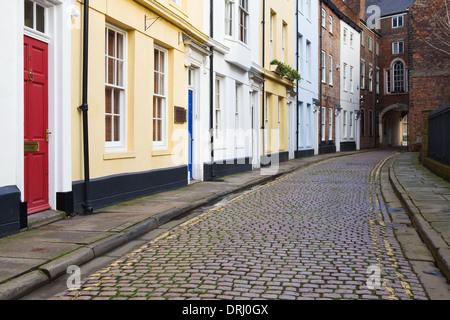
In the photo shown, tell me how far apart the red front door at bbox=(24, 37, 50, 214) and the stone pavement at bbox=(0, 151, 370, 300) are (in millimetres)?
364

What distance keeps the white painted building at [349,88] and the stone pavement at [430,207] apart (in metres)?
21.4

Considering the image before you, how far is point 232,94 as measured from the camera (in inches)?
655

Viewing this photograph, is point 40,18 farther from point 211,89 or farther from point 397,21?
point 397,21

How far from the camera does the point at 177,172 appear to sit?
12.1 m

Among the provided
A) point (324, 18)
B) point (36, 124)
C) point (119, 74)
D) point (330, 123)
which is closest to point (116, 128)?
point (119, 74)

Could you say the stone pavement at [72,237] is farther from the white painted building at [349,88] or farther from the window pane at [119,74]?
the white painted building at [349,88]

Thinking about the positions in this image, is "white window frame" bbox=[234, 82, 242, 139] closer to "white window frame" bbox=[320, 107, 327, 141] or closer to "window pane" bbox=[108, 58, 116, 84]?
"window pane" bbox=[108, 58, 116, 84]

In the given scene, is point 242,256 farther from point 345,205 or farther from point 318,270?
point 345,205

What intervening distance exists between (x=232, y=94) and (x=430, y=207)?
9.17m

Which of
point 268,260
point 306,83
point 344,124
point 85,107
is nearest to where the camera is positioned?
point 268,260

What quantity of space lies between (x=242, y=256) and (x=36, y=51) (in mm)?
4304

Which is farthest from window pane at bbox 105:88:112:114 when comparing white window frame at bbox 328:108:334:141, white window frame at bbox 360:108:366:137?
white window frame at bbox 360:108:366:137

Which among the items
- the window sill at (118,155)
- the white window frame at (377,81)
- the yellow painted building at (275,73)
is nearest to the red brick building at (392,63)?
the white window frame at (377,81)
